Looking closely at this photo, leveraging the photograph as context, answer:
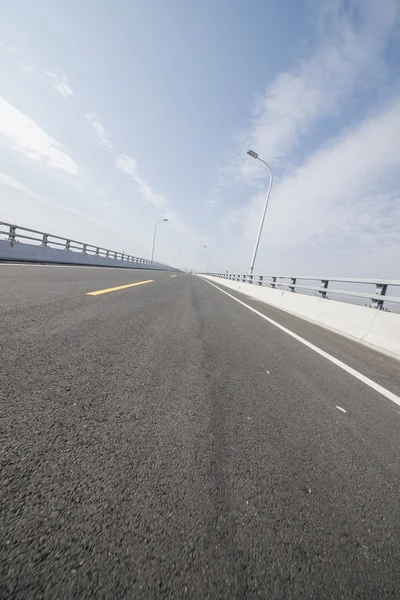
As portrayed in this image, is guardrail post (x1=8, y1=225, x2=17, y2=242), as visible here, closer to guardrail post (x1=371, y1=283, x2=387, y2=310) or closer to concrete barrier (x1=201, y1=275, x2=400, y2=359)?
concrete barrier (x1=201, y1=275, x2=400, y2=359)

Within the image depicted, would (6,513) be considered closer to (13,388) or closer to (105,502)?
(105,502)

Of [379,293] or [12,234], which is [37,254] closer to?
[12,234]

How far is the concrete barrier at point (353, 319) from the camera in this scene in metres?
4.46

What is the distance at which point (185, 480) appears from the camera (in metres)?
1.19

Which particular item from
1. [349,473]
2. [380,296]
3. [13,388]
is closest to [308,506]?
[349,473]

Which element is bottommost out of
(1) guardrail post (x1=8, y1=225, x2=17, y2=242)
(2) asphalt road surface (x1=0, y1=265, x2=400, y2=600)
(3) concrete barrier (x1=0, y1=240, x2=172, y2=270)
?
(2) asphalt road surface (x1=0, y1=265, x2=400, y2=600)

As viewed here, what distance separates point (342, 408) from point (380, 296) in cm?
361

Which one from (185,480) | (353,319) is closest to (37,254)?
(353,319)

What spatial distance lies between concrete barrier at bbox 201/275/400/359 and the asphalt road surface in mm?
2522

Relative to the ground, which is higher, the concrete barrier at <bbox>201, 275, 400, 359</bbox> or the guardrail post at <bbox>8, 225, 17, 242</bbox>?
the guardrail post at <bbox>8, 225, 17, 242</bbox>

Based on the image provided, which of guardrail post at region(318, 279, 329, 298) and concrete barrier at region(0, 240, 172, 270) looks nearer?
guardrail post at region(318, 279, 329, 298)

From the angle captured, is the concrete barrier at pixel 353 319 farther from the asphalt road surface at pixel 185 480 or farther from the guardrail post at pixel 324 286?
the asphalt road surface at pixel 185 480

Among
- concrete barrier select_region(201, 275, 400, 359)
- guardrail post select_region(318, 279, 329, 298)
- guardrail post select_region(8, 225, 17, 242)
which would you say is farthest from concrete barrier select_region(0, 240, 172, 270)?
guardrail post select_region(318, 279, 329, 298)

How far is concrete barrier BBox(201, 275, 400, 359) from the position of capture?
4465 mm
